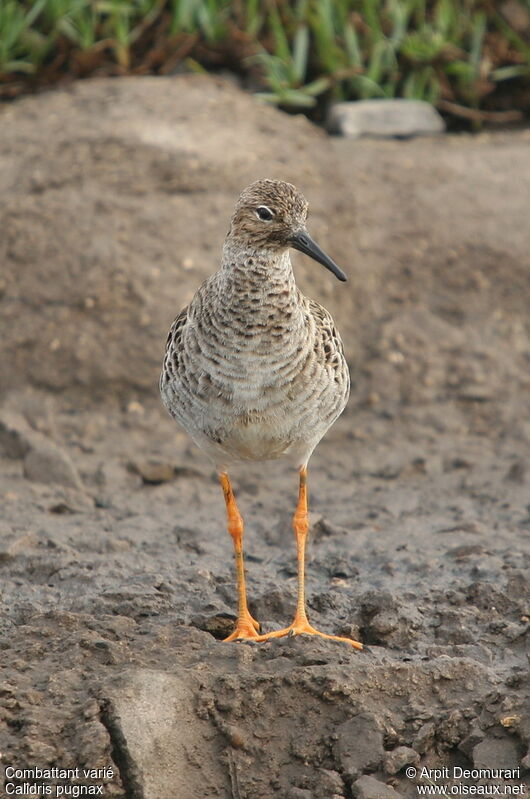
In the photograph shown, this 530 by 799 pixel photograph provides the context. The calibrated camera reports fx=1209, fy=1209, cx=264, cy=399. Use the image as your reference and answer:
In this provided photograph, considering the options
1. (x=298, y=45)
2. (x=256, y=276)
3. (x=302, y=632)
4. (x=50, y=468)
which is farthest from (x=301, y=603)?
(x=298, y=45)

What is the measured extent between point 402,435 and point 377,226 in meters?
1.83

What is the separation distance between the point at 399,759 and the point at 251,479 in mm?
3710

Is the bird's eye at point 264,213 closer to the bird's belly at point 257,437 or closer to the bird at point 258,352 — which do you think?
the bird at point 258,352

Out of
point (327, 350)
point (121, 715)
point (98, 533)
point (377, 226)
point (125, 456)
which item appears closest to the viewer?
point (121, 715)

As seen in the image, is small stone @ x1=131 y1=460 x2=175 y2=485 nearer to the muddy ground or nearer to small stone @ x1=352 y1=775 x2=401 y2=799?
the muddy ground

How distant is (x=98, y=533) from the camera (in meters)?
7.13

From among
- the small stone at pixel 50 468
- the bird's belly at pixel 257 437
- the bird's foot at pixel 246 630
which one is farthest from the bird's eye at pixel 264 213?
the small stone at pixel 50 468

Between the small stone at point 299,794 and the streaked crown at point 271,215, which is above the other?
→ the streaked crown at point 271,215

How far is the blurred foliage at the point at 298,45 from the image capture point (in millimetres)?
10344

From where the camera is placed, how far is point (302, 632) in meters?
5.63

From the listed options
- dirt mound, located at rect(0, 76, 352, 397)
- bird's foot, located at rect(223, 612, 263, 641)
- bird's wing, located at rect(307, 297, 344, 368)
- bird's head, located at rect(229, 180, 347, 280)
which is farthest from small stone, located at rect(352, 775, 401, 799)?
dirt mound, located at rect(0, 76, 352, 397)

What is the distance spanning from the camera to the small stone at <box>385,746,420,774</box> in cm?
477

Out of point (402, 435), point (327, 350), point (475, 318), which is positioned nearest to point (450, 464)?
point (402, 435)

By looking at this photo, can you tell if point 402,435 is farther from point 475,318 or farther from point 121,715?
point 121,715
